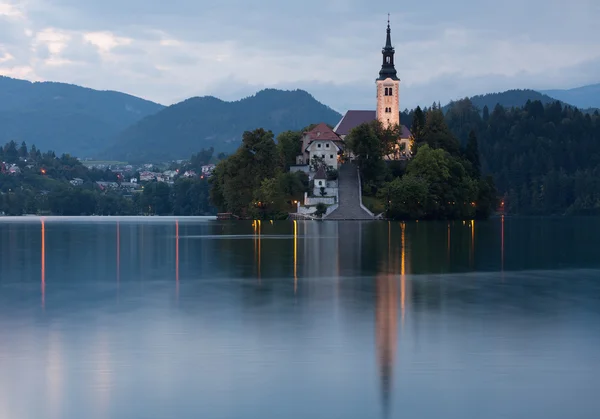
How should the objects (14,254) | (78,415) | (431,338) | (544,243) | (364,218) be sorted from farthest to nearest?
1. (364,218)
2. (544,243)
3. (14,254)
4. (431,338)
5. (78,415)

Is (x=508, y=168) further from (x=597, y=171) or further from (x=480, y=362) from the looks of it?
(x=480, y=362)

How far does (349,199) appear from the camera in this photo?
113 metres

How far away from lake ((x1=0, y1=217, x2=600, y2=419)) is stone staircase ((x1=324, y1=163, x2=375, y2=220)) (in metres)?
69.6

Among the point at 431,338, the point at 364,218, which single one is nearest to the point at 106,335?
the point at 431,338

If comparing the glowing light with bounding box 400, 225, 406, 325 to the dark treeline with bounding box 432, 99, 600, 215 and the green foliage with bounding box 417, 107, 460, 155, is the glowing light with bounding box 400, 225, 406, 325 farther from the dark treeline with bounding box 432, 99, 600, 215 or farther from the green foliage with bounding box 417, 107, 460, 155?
the dark treeline with bounding box 432, 99, 600, 215

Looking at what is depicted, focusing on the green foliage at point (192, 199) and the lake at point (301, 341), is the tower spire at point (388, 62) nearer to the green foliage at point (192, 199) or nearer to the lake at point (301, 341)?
the green foliage at point (192, 199)

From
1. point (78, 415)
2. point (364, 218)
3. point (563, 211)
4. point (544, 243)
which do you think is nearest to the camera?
point (78, 415)

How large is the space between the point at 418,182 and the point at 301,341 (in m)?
88.2

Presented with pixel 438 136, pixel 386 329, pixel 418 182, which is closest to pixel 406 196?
pixel 418 182

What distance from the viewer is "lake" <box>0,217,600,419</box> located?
1441 centimetres

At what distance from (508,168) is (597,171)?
18.4 m

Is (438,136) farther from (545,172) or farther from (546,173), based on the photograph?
(545,172)

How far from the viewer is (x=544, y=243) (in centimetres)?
5891

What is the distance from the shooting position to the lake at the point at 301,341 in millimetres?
14414
